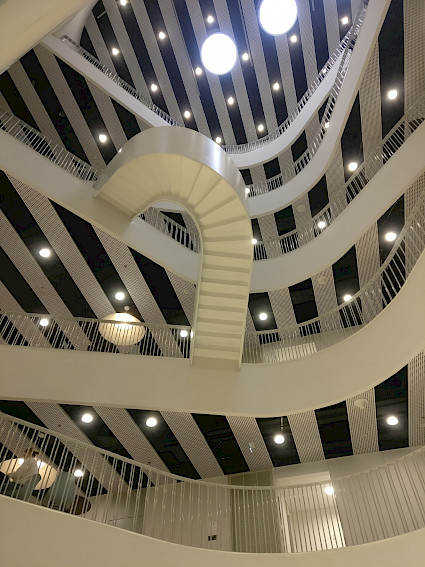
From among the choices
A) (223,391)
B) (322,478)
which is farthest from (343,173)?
(322,478)

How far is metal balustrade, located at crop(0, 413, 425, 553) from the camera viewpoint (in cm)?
965

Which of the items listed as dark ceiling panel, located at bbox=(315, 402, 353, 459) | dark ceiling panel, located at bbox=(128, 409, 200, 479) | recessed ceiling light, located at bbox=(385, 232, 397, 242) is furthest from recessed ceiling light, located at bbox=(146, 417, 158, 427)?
recessed ceiling light, located at bbox=(385, 232, 397, 242)

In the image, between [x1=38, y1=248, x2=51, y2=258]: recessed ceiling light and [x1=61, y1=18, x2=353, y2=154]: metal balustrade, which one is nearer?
[x1=38, y1=248, x2=51, y2=258]: recessed ceiling light

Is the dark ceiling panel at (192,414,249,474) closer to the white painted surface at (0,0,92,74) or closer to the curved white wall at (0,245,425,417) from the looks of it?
the curved white wall at (0,245,425,417)

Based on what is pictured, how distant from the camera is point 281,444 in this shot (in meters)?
11.1

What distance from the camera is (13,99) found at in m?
14.6

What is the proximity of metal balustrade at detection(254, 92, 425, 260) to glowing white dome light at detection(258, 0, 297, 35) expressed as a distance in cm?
800

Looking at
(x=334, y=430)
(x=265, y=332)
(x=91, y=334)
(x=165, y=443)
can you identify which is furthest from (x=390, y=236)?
(x=91, y=334)

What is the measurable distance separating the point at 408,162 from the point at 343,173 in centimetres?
331

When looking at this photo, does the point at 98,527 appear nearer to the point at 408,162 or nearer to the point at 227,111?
the point at 408,162

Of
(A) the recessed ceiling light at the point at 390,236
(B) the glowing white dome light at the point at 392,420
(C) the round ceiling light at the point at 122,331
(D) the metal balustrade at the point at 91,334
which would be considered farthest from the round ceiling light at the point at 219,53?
(B) the glowing white dome light at the point at 392,420

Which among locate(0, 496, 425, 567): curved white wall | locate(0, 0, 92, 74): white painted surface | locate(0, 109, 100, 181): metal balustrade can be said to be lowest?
locate(0, 496, 425, 567): curved white wall

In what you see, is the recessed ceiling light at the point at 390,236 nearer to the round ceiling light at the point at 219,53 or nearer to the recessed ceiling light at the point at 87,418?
the recessed ceiling light at the point at 87,418

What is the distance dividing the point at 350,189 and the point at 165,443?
8.73 m
